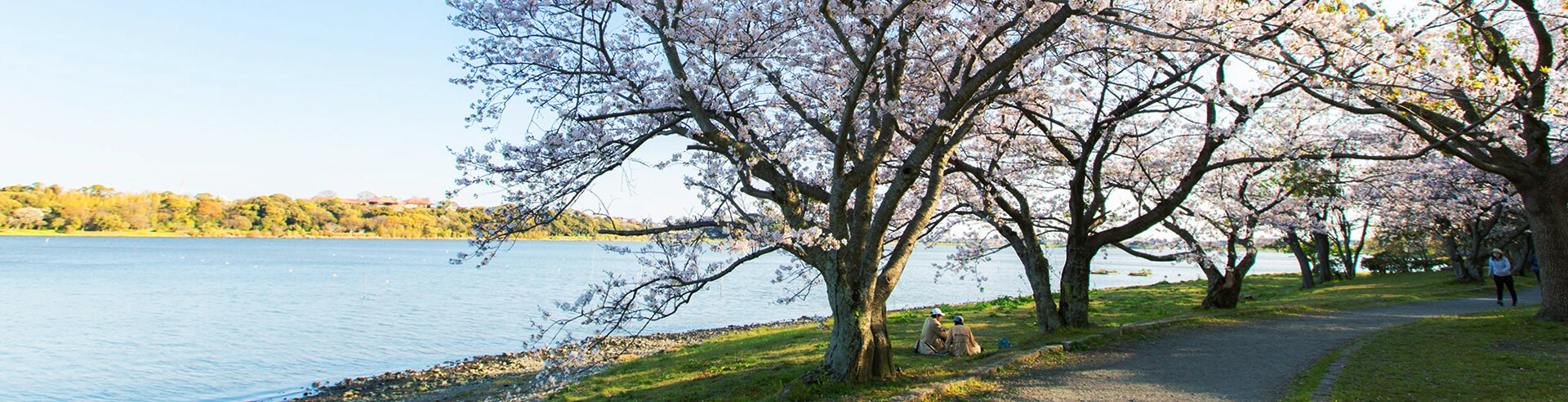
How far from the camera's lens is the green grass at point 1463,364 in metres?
7.44

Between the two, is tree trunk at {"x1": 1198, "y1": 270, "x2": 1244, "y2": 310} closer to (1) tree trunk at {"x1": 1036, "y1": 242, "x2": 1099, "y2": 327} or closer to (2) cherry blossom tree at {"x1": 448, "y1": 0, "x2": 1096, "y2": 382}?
(1) tree trunk at {"x1": 1036, "y1": 242, "x2": 1099, "y2": 327}

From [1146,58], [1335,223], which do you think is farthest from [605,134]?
[1335,223]

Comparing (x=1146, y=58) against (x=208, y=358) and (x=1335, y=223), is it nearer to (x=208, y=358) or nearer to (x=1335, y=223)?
(x=208, y=358)

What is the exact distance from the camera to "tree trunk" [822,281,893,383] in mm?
8305

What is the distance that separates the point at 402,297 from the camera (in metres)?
38.3

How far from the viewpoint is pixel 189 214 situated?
130 m

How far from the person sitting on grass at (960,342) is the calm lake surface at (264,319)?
609 cm

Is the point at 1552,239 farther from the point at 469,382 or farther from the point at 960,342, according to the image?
the point at 469,382

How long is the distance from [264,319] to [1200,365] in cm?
3243

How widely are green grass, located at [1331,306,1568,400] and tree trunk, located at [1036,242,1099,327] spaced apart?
3.76 meters

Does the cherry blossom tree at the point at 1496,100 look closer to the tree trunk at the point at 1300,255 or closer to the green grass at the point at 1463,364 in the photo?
the green grass at the point at 1463,364

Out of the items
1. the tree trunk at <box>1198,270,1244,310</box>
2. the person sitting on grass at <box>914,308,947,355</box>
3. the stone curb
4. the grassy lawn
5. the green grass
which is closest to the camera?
the green grass

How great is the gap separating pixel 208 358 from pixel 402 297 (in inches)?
691

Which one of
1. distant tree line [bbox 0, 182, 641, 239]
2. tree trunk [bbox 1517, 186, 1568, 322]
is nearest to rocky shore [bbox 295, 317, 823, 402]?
tree trunk [bbox 1517, 186, 1568, 322]
